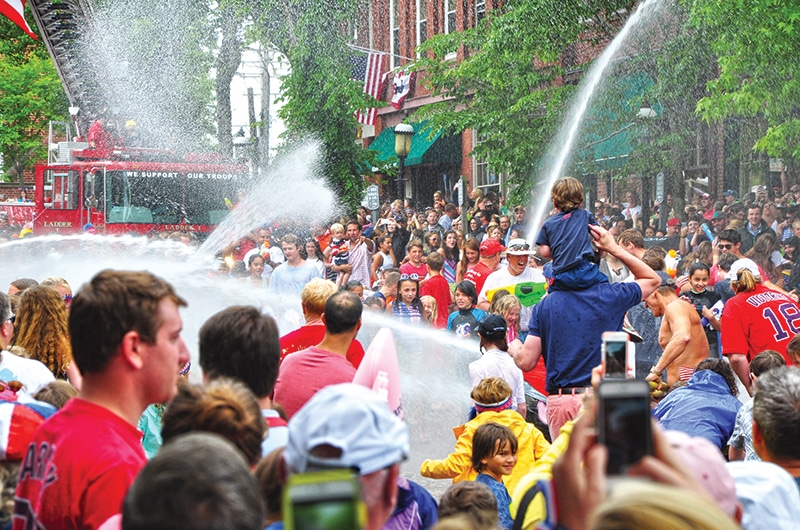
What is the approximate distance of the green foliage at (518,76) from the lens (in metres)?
16.2

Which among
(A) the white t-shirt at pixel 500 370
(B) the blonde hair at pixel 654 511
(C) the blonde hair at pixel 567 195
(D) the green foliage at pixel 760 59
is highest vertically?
(D) the green foliage at pixel 760 59

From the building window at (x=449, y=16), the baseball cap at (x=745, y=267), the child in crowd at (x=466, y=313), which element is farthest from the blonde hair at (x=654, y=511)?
the building window at (x=449, y=16)

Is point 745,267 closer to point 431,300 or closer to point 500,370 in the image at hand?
point 500,370

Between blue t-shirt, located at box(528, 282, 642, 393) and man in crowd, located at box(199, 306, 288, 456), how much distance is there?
2399 millimetres

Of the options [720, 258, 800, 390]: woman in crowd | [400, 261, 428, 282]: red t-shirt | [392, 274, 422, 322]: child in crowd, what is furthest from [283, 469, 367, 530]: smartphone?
[400, 261, 428, 282]: red t-shirt

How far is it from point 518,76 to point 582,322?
12.1 m

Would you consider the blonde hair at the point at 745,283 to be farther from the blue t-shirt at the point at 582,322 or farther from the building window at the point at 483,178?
the building window at the point at 483,178

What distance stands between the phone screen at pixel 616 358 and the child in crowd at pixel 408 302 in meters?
7.80

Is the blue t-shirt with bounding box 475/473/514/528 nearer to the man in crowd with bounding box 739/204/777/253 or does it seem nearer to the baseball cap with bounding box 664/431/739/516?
the baseball cap with bounding box 664/431/739/516

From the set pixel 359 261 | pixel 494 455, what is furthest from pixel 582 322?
pixel 359 261

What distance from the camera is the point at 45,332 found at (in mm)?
5309

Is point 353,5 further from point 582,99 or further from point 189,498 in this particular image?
point 189,498

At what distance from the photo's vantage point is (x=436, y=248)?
1546 cm

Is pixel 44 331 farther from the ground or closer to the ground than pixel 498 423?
farther from the ground
